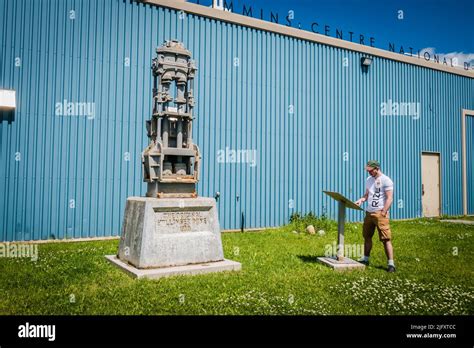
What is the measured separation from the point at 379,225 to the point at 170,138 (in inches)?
179

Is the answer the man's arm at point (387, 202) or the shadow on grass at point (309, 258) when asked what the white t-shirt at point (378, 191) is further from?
the shadow on grass at point (309, 258)

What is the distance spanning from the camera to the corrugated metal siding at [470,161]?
19625 millimetres

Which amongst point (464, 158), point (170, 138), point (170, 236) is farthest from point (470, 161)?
point (170, 236)

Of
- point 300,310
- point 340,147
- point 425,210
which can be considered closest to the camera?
point 300,310

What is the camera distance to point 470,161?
19906 millimetres

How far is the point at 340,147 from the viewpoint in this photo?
15984mm

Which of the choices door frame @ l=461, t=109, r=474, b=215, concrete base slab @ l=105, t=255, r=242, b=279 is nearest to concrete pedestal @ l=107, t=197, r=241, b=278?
concrete base slab @ l=105, t=255, r=242, b=279

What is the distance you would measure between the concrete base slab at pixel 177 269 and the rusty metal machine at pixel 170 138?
1.42 meters

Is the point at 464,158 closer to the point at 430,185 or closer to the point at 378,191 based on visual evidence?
the point at 430,185

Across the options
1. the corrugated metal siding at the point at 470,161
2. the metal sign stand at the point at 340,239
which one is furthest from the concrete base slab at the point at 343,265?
the corrugated metal siding at the point at 470,161

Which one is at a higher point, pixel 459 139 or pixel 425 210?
pixel 459 139
